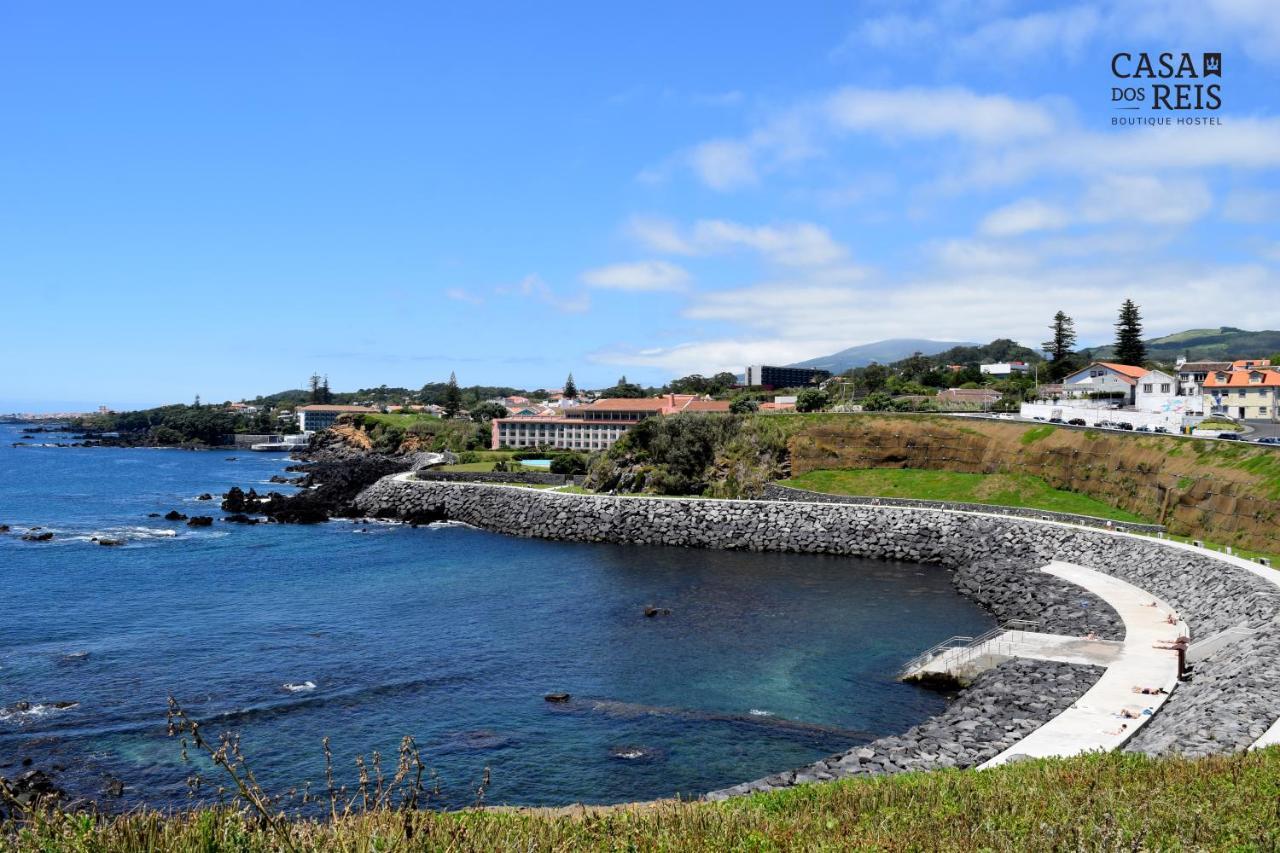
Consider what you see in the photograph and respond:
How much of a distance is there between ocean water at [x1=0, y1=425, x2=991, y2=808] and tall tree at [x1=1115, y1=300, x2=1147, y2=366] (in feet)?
254

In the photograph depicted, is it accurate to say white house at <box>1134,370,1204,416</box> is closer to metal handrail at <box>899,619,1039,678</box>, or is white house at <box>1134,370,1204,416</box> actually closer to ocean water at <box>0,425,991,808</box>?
ocean water at <box>0,425,991,808</box>

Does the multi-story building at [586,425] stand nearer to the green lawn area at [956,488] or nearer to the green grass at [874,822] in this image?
the green lawn area at [956,488]

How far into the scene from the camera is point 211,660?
33438mm

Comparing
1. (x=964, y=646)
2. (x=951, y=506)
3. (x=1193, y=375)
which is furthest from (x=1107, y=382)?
(x=964, y=646)

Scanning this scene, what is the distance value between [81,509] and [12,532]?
15.8 metres

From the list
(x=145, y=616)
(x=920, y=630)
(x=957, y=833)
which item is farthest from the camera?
(x=145, y=616)

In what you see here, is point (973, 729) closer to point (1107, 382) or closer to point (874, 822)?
point (874, 822)

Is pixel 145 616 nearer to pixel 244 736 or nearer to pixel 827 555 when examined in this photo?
pixel 244 736

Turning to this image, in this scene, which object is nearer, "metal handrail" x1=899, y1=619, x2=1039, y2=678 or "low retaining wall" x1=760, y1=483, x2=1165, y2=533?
"metal handrail" x1=899, y1=619, x2=1039, y2=678

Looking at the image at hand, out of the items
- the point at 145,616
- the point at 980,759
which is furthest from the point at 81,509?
the point at 980,759

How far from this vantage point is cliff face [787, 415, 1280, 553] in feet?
140

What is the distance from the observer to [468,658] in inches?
1335

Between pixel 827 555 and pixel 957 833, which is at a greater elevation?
pixel 957 833

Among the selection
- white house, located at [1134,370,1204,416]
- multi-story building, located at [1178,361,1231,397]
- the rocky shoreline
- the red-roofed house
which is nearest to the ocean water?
the rocky shoreline
